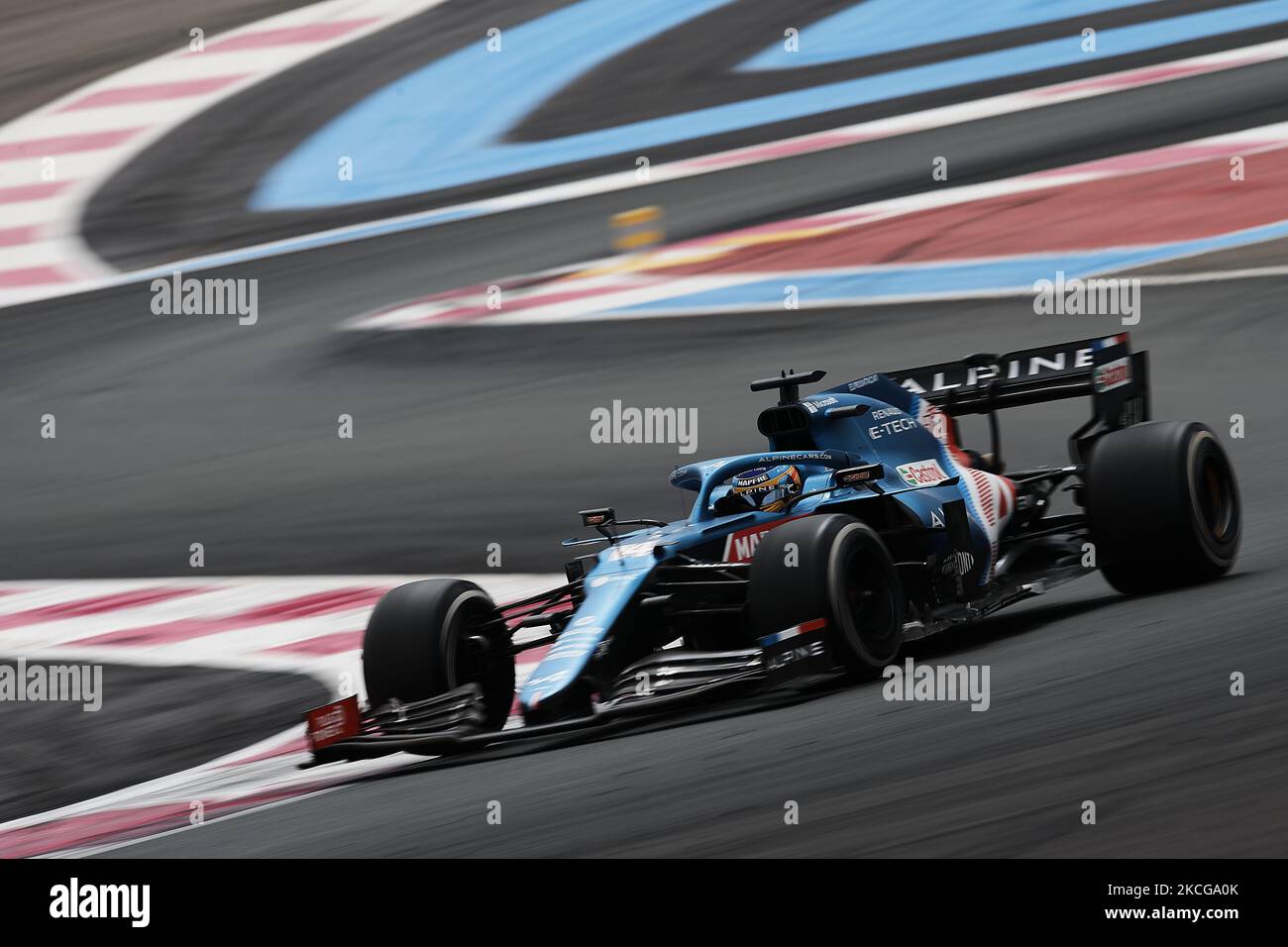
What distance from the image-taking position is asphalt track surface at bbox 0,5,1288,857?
504 centimetres

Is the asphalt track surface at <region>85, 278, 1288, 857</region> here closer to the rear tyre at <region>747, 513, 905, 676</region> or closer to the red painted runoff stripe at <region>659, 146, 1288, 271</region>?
the rear tyre at <region>747, 513, 905, 676</region>

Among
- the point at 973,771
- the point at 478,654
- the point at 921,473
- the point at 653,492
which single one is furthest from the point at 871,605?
the point at 653,492

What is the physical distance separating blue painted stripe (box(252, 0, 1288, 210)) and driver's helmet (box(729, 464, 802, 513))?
13341 millimetres

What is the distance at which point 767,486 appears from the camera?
300 inches

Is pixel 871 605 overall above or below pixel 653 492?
below

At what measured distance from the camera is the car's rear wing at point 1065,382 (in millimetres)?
9117

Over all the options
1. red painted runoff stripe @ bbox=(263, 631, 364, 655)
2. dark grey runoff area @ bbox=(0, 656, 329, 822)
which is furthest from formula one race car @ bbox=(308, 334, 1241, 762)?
red painted runoff stripe @ bbox=(263, 631, 364, 655)

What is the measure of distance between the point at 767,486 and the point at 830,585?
39.1 inches

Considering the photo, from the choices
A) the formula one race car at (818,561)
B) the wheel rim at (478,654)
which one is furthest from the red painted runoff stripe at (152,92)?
the wheel rim at (478,654)

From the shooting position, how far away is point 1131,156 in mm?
17438

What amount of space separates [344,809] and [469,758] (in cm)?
77

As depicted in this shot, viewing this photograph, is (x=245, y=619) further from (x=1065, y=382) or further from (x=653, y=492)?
(x=1065, y=382)
